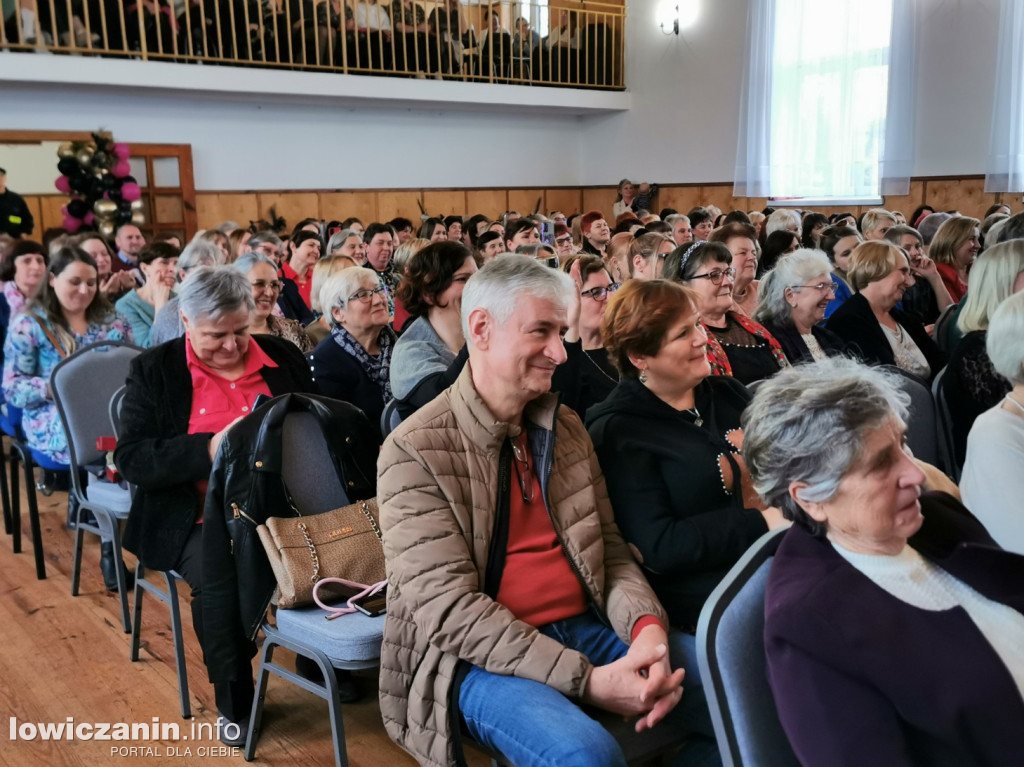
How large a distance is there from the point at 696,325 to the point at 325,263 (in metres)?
2.69

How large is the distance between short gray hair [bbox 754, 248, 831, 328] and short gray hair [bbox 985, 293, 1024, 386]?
1479 millimetres

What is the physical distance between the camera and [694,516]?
1.93 m

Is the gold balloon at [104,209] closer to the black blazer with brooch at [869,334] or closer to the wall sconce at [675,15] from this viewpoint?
the black blazer with brooch at [869,334]

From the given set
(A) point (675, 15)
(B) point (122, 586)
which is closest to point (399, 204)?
(A) point (675, 15)

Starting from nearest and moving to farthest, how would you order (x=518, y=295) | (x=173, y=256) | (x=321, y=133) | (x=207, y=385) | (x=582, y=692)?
(x=582, y=692)
(x=518, y=295)
(x=207, y=385)
(x=173, y=256)
(x=321, y=133)

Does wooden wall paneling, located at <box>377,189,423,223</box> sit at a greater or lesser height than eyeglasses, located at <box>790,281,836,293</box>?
greater

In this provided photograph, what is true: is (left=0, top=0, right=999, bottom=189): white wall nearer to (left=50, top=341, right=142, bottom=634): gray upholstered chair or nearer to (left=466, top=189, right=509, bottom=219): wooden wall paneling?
(left=466, top=189, right=509, bottom=219): wooden wall paneling

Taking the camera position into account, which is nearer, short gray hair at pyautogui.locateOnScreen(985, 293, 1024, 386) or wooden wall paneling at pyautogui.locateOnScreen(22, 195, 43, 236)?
short gray hair at pyautogui.locateOnScreen(985, 293, 1024, 386)

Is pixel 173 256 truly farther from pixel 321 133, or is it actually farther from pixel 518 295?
pixel 321 133

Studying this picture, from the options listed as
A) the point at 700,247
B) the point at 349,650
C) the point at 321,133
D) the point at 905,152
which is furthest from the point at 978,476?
the point at 321,133

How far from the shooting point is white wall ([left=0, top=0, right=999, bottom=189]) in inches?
389

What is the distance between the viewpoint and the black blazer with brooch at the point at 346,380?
3.25 m

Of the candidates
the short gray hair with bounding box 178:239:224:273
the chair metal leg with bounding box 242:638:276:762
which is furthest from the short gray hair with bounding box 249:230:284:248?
the chair metal leg with bounding box 242:638:276:762

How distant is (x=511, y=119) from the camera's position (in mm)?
13734
